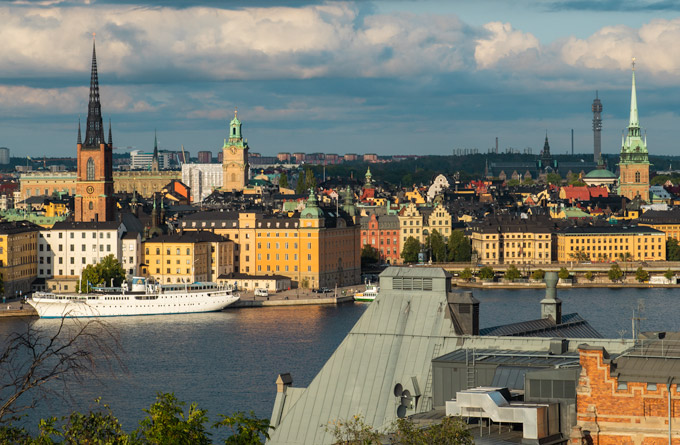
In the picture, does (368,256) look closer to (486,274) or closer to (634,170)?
(486,274)

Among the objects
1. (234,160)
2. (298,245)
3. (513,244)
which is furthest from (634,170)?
(298,245)

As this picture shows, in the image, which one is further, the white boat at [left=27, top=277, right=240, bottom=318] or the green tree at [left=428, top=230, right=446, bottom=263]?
the green tree at [left=428, top=230, right=446, bottom=263]

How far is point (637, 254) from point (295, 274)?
24.5 meters

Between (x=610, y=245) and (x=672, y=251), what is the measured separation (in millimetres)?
3726

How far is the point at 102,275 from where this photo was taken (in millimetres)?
64125

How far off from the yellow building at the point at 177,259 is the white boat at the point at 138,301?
5.78m

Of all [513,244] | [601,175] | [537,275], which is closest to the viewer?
[537,275]

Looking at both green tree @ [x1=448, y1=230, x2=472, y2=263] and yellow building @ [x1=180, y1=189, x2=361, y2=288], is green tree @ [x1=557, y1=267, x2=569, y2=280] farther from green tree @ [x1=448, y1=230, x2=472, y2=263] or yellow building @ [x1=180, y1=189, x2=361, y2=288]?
yellow building @ [x1=180, y1=189, x2=361, y2=288]

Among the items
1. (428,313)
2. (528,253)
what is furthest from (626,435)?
(528,253)

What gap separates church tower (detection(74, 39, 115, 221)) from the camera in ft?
241

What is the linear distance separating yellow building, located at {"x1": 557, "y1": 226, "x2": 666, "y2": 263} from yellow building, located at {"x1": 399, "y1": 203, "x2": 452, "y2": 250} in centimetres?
651

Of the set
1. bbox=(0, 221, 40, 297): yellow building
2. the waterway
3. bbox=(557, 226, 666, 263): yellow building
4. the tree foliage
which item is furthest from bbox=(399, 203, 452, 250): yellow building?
bbox=(0, 221, 40, 297): yellow building

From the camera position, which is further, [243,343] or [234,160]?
[234,160]

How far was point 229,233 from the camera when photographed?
240ft
